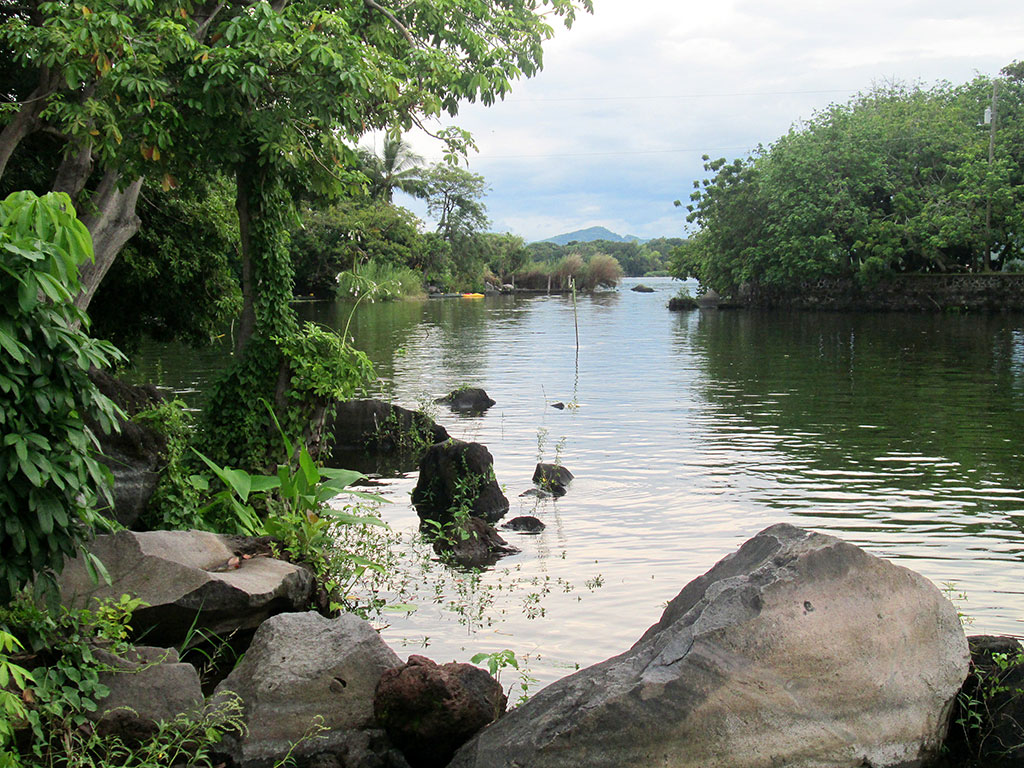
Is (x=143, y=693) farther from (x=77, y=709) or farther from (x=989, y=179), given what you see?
(x=989, y=179)

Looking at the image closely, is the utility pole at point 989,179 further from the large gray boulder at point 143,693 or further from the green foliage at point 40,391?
the green foliage at point 40,391

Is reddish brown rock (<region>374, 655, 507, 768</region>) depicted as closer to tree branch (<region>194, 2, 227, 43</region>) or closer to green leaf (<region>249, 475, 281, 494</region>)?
green leaf (<region>249, 475, 281, 494</region>)

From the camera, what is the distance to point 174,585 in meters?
5.98

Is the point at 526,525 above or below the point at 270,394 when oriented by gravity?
below

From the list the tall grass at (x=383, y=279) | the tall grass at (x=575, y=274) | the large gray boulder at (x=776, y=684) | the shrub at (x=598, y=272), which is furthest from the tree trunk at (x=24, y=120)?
the shrub at (x=598, y=272)

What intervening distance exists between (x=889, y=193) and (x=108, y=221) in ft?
156

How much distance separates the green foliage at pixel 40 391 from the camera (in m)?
4.19

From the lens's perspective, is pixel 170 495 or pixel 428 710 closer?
pixel 428 710

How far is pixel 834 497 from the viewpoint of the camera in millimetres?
11930

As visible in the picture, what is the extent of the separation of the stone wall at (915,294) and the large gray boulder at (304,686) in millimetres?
49730

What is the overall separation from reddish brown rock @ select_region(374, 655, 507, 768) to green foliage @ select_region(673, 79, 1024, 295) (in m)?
46.6

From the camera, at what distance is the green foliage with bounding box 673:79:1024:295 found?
153 ft

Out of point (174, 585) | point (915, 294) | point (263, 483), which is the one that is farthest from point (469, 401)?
point (915, 294)

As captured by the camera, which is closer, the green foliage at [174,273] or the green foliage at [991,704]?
the green foliage at [991,704]
